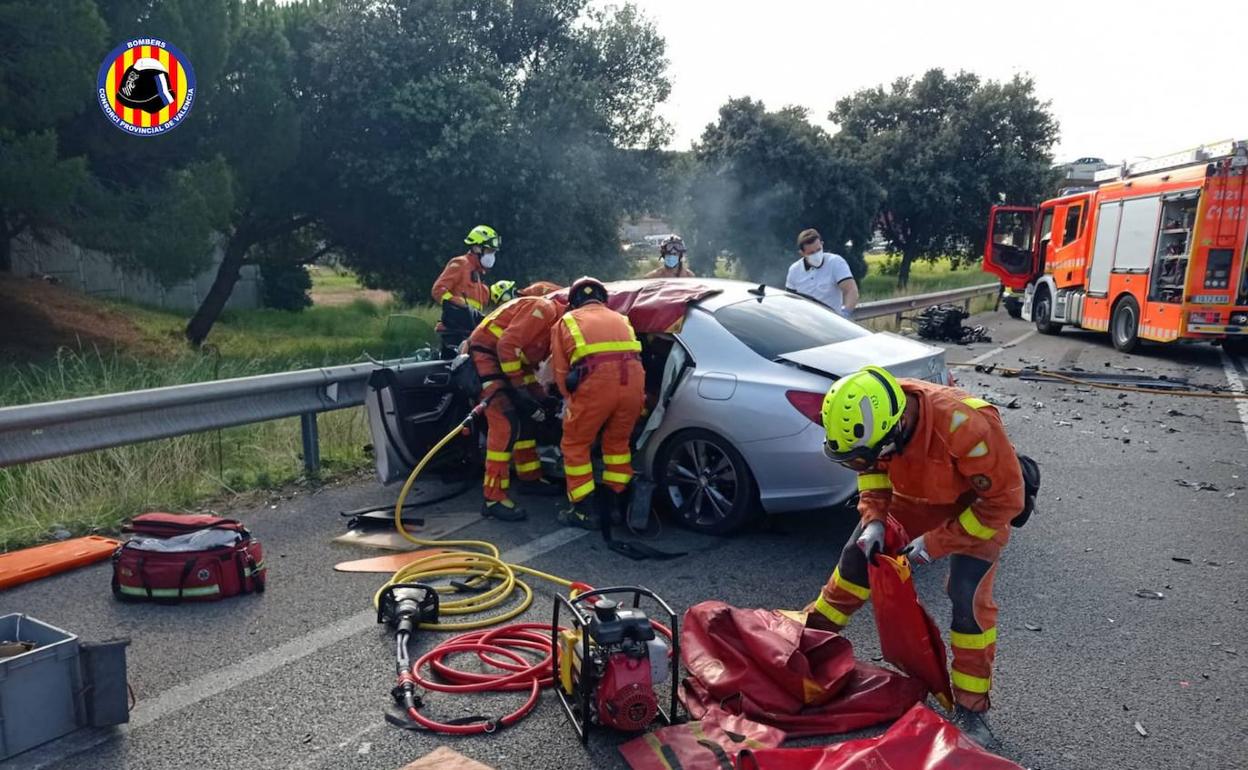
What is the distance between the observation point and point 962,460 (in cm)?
325

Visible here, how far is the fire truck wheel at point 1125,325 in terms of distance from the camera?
1459 cm

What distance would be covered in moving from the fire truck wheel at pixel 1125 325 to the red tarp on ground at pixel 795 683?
44.0ft

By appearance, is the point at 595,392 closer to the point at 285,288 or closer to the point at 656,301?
the point at 656,301

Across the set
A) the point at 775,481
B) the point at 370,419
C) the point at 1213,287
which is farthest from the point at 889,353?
the point at 1213,287

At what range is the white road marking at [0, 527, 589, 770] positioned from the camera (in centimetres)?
301

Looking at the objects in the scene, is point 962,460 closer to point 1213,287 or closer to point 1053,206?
point 1213,287

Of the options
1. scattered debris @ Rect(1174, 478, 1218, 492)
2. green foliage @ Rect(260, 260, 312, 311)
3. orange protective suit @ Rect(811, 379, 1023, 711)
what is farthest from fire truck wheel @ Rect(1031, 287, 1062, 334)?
green foliage @ Rect(260, 260, 312, 311)

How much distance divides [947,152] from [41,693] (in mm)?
32125

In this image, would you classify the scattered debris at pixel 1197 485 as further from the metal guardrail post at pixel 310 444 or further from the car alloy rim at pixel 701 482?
the metal guardrail post at pixel 310 444

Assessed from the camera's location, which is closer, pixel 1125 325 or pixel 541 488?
pixel 541 488

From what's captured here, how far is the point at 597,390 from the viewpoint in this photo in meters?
5.19

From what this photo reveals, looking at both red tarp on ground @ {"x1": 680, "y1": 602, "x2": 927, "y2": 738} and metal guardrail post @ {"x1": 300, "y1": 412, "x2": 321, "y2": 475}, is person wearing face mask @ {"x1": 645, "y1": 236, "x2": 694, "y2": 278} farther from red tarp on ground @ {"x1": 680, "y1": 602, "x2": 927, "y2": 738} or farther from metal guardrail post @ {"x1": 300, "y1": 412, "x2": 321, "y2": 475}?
red tarp on ground @ {"x1": 680, "y1": 602, "x2": 927, "y2": 738}

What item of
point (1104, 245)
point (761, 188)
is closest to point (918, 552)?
point (1104, 245)

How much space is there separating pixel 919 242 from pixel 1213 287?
63.8ft
